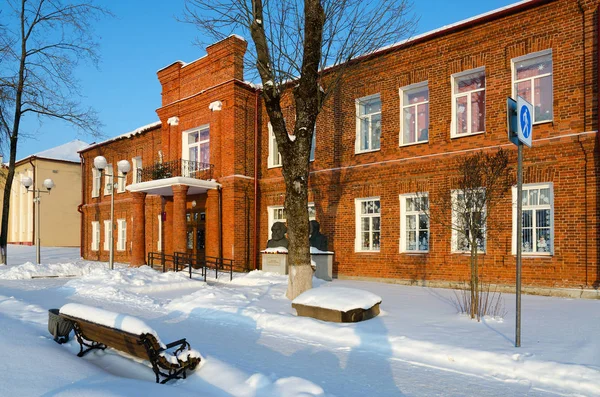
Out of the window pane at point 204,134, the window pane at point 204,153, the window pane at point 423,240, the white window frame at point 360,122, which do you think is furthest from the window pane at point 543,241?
the window pane at point 204,134

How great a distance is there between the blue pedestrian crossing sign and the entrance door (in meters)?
14.4

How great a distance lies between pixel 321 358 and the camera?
5676mm

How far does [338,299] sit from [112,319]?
3.70 metres

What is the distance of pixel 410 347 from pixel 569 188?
7.11m

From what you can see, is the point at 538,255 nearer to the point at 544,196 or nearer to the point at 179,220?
the point at 544,196

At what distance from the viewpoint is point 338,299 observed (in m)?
7.44

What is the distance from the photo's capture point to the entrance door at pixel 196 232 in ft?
60.3

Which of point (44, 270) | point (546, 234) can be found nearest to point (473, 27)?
point (546, 234)

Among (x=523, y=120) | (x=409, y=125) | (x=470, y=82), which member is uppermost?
(x=470, y=82)

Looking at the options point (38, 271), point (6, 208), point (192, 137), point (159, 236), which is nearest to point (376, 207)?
point (192, 137)

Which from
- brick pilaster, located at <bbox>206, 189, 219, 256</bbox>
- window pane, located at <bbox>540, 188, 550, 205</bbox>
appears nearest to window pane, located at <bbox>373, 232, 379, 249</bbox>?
window pane, located at <bbox>540, 188, 550, 205</bbox>

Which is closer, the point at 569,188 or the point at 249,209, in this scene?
the point at 569,188

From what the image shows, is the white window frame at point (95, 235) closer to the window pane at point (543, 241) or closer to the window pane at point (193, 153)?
the window pane at point (193, 153)

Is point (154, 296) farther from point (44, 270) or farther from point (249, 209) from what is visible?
point (44, 270)
